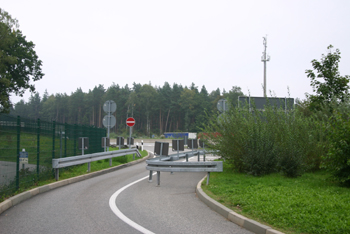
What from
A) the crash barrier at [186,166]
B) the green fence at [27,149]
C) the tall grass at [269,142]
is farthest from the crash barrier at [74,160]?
the tall grass at [269,142]

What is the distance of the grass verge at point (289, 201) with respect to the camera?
18.0 feet

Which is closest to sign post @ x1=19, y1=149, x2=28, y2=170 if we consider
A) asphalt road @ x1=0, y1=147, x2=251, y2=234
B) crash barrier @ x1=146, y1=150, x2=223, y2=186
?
asphalt road @ x1=0, y1=147, x2=251, y2=234

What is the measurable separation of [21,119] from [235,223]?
6.19m

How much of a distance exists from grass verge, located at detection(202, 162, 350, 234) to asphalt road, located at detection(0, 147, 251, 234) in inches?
22.8

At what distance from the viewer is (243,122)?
39.2 ft

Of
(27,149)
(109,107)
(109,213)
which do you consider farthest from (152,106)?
(109,213)

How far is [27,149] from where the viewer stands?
376 inches

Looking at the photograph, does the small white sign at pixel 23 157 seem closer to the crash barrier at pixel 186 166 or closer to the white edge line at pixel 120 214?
the white edge line at pixel 120 214

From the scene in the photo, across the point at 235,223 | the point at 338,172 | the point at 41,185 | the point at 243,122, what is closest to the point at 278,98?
the point at 243,122

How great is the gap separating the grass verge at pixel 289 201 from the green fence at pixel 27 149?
502 cm

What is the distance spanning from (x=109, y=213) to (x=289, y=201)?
3716 mm

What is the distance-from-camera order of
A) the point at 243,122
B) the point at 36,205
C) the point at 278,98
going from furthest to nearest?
A: the point at 278,98, the point at 243,122, the point at 36,205

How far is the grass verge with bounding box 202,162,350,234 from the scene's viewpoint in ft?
18.0

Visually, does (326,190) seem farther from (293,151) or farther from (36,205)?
(36,205)
